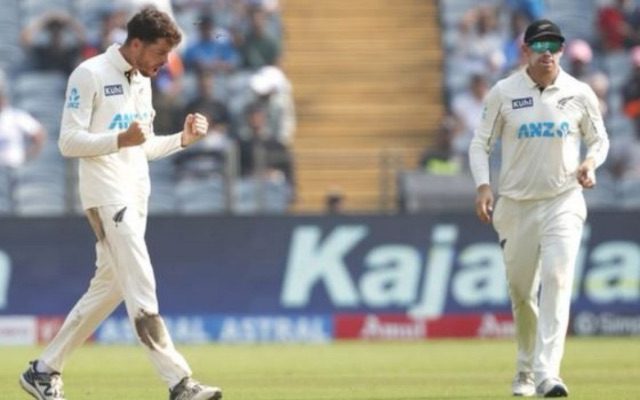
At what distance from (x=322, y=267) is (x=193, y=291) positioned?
143cm

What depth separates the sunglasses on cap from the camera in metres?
12.6

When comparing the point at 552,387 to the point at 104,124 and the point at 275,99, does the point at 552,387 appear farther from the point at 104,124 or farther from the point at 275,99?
the point at 275,99

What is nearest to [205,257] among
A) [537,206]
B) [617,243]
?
[617,243]

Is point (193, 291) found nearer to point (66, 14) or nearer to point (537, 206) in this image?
point (66, 14)

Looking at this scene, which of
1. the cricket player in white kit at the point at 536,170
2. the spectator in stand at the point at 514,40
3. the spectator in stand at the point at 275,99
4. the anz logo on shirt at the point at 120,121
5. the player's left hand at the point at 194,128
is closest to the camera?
the anz logo on shirt at the point at 120,121

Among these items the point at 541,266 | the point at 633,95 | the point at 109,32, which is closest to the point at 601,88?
the point at 633,95

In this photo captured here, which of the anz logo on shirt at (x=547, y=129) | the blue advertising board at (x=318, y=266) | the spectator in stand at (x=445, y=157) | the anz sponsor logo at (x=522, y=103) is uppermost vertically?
the anz sponsor logo at (x=522, y=103)

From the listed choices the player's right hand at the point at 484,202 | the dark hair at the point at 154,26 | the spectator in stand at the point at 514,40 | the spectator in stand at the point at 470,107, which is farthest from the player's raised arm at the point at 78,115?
the spectator in stand at the point at 514,40

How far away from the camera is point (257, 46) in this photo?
2452 cm

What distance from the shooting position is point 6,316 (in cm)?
2114

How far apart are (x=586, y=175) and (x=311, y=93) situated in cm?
1348

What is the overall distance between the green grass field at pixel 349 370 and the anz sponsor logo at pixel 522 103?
Answer: 1.90 metres

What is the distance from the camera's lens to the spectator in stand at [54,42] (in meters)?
23.9

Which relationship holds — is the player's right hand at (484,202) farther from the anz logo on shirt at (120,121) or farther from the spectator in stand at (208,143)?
the spectator in stand at (208,143)
